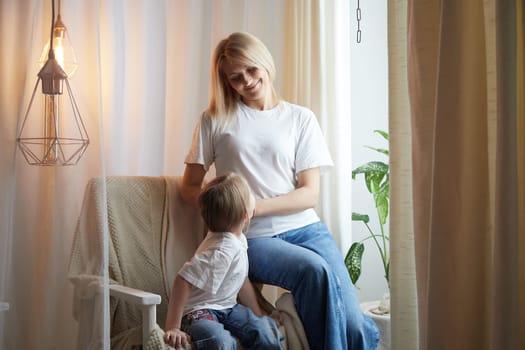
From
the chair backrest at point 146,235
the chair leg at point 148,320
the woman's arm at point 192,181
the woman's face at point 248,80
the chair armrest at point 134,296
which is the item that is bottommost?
the chair leg at point 148,320

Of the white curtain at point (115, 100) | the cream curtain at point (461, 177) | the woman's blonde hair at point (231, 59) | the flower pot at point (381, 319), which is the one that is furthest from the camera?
the flower pot at point (381, 319)

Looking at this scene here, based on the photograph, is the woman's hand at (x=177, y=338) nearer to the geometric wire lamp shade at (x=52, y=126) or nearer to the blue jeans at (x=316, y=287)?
the blue jeans at (x=316, y=287)

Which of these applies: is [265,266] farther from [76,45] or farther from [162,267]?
[76,45]

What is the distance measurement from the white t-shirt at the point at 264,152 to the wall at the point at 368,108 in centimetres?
84

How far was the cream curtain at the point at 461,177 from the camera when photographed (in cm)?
155

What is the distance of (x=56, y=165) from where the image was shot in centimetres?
178

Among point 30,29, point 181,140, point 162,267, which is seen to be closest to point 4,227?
point 30,29

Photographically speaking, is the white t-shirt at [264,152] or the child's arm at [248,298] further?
the white t-shirt at [264,152]

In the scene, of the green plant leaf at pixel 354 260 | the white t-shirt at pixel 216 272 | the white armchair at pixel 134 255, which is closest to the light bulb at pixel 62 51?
the white armchair at pixel 134 255

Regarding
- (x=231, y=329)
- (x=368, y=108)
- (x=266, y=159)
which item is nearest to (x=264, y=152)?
(x=266, y=159)

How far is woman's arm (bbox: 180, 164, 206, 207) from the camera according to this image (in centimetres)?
228

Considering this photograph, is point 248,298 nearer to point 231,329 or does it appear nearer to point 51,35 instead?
point 231,329

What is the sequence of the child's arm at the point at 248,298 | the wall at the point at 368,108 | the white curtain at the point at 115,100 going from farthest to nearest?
the wall at the point at 368,108 → the child's arm at the point at 248,298 → the white curtain at the point at 115,100

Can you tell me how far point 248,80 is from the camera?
2.24 m
